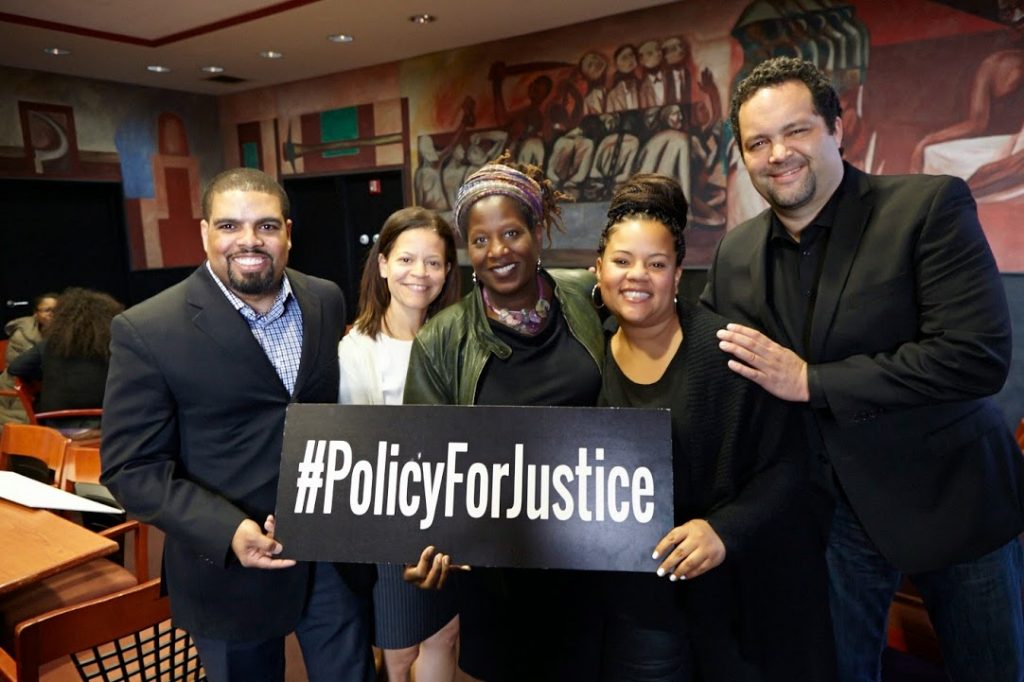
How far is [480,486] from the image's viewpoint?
1355 mm

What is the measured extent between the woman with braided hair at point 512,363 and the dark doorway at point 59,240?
22.3ft

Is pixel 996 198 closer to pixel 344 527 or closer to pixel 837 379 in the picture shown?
pixel 837 379

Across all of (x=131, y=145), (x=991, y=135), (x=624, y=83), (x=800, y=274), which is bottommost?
(x=800, y=274)

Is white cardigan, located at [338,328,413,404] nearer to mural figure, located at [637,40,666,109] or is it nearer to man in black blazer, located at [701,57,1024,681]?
man in black blazer, located at [701,57,1024,681]

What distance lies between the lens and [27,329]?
4332 millimetres

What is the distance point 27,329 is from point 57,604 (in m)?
2.70

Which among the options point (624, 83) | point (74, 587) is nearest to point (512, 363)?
point (74, 587)

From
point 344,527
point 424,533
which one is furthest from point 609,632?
point 344,527

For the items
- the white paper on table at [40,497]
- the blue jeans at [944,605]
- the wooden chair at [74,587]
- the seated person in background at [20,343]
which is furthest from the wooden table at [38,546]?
the seated person in background at [20,343]

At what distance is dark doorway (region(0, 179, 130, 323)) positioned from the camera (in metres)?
6.67

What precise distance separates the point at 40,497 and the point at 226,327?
1.36m

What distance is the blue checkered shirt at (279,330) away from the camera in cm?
161

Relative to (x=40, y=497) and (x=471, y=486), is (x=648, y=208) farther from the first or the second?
(x=40, y=497)

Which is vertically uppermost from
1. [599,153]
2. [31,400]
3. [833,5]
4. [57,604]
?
[833,5]
